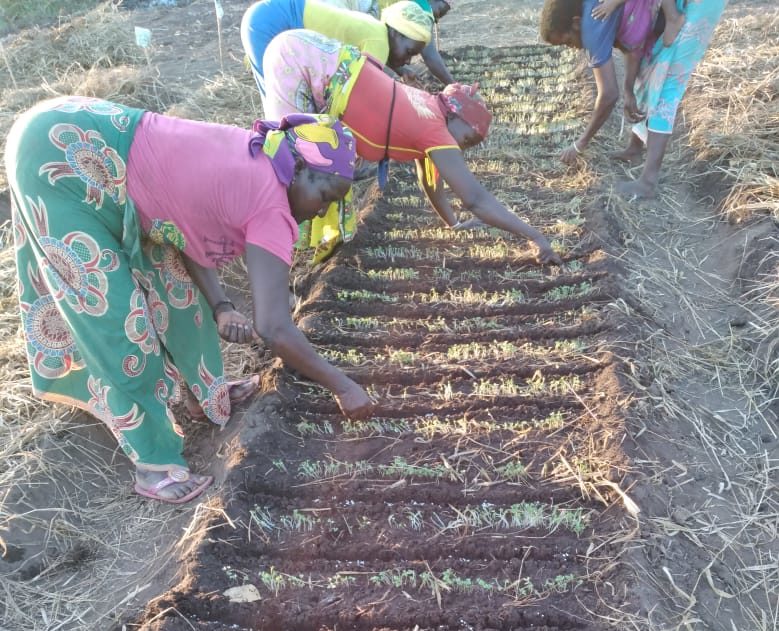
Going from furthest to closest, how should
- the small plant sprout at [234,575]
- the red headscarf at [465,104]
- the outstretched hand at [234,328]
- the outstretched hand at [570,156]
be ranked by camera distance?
1. the outstretched hand at [570,156]
2. the red headscarf at [465,104]
3. the outstretched hand at [234,328]
4. the small plant sprout at [234,575]

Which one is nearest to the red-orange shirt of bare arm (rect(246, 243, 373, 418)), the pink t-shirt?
the pink t-shirt

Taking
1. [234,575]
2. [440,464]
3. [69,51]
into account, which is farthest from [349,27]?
[69,51]

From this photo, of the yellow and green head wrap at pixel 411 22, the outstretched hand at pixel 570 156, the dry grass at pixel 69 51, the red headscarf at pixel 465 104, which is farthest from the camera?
the dry grass at pixel 69 51

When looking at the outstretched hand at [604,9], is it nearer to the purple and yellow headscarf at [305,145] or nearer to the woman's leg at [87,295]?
the purple and yellow headscarf at [305,145]

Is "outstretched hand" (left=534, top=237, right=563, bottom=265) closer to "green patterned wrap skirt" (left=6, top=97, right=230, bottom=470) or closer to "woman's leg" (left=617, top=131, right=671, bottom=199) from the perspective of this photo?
"woman's leg" (left=617, top=131, right=671, bottom=199)

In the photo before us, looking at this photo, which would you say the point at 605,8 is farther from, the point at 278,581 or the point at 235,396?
the point at 278,581

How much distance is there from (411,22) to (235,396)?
7.64 feet

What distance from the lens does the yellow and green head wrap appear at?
152 inches

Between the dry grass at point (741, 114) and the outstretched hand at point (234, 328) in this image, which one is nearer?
the outstretched hand at point (234, 328)

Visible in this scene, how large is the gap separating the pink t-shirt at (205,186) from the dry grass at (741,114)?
2954mm

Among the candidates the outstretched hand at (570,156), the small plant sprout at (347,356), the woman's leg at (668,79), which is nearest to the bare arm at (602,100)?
the outstretched hand at (570,156)

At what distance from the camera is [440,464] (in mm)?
2637

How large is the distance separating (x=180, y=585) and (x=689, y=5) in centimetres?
410

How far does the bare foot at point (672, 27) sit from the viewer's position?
407 centimetres
